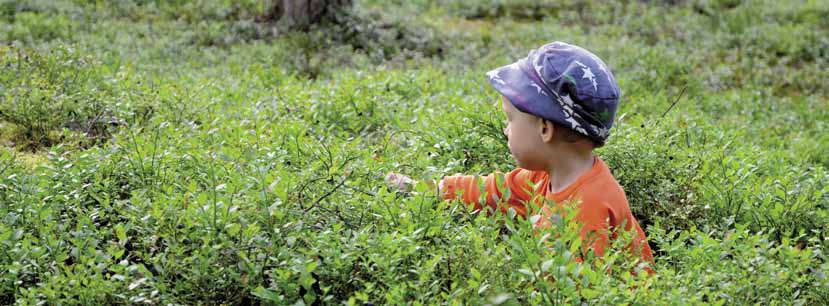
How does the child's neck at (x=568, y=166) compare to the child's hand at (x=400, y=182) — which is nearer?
the child's neck at (x=568, y=166)

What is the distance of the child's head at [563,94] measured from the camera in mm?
3555

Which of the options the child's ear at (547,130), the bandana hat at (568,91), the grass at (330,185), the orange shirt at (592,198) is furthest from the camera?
the child's ear at (547,130)

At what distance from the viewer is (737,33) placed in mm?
12344

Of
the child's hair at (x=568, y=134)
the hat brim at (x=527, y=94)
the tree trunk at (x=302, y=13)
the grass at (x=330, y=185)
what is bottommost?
the tree trunk at (x=302, y=13)

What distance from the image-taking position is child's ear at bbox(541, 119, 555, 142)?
3.68 metres

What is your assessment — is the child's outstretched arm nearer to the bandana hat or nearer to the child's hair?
the child's hair

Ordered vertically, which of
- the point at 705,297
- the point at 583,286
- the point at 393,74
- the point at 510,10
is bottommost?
the point at 510,10

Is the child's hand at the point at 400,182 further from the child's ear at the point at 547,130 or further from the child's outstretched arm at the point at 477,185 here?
the child's ear at the point at 547,130

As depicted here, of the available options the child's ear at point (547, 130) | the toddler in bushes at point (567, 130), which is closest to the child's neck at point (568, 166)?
the toddler in bushes at point (567, 130)

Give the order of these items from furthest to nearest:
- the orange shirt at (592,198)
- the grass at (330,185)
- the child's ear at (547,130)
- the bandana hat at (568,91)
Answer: the child's ear at (547,130)
the bandana hat at (568,91)
the orange shirt at (592,198)
the grass at (330,185)

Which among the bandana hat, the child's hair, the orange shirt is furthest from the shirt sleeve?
the bandana hat

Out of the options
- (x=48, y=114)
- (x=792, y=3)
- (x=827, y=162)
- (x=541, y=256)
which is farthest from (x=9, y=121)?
(x=792, y=3)

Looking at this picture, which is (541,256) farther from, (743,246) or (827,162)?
(827,162)

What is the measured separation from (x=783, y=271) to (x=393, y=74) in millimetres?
4248
